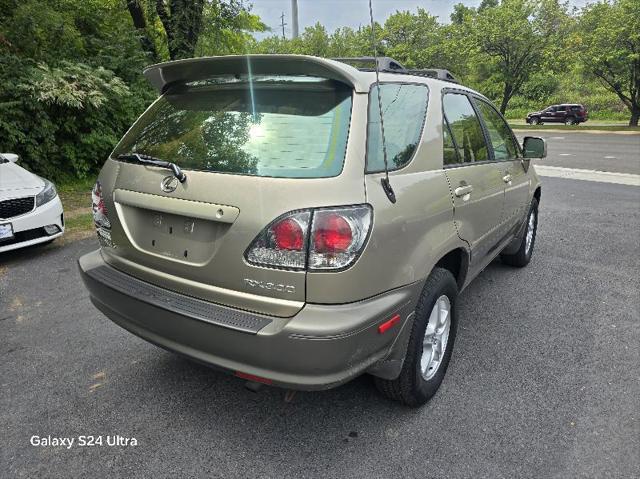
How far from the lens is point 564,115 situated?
113 ft

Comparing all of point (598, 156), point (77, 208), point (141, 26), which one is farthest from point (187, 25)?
point (598, 156)

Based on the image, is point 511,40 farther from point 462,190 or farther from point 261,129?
point 261,129

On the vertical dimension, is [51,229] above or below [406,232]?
below

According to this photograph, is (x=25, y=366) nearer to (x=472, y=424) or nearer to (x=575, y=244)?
(x=472, y=424)

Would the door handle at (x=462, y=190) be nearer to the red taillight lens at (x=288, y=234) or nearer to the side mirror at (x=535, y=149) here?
the red taillight lens at (x=288, y=234)

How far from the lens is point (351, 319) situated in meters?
1.84

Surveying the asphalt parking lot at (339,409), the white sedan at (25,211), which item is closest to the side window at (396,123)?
the asphalt parking lot at (339,409)

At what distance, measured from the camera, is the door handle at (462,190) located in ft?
8.54

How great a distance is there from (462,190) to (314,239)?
1239 millimetres

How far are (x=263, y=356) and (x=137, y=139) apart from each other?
144 cm

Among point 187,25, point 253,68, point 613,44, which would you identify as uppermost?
point 613,44

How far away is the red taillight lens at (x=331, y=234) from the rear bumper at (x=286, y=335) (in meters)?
0.23

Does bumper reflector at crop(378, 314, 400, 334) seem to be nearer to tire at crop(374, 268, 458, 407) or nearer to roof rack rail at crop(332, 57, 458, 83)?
tire at crop(374, 268, 458, 407)

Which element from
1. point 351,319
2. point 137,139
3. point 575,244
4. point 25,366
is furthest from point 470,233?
point 575,244
